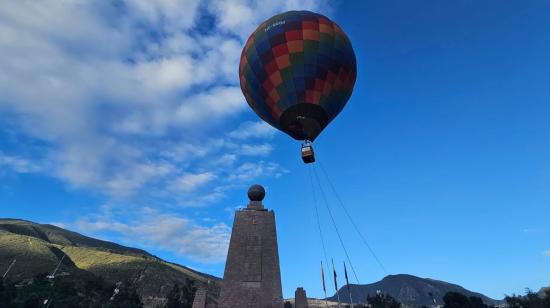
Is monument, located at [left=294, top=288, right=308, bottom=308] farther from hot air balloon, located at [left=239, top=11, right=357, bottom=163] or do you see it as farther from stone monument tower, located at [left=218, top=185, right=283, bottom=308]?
hot air balloon, located at [left=239, top=11, right=357, bottom=163]

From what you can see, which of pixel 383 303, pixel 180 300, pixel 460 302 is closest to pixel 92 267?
pixel 180 300

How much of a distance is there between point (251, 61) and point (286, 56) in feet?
8.87

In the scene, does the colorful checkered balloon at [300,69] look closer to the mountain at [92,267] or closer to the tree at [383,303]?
the tree at [383,303]

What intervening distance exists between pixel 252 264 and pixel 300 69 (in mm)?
16174

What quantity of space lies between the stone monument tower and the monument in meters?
1.21

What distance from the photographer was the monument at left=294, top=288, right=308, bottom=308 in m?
26.7

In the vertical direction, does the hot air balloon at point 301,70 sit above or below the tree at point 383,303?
above

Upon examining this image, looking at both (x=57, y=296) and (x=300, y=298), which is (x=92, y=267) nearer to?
(x=57, y=296)

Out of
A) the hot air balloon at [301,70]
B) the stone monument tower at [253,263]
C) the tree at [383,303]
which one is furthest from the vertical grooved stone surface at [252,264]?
the tree at [383,303]

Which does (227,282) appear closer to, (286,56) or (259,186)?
(259,186)

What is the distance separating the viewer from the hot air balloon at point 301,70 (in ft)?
70.8

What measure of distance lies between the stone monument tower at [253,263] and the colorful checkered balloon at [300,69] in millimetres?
10337

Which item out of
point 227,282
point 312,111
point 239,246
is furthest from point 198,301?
point 312,111

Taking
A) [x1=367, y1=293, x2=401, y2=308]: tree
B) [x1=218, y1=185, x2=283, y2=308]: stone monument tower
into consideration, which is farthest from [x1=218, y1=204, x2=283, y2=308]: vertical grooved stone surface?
[x1=367, y1=293, x2=401, y2=308]: tree
